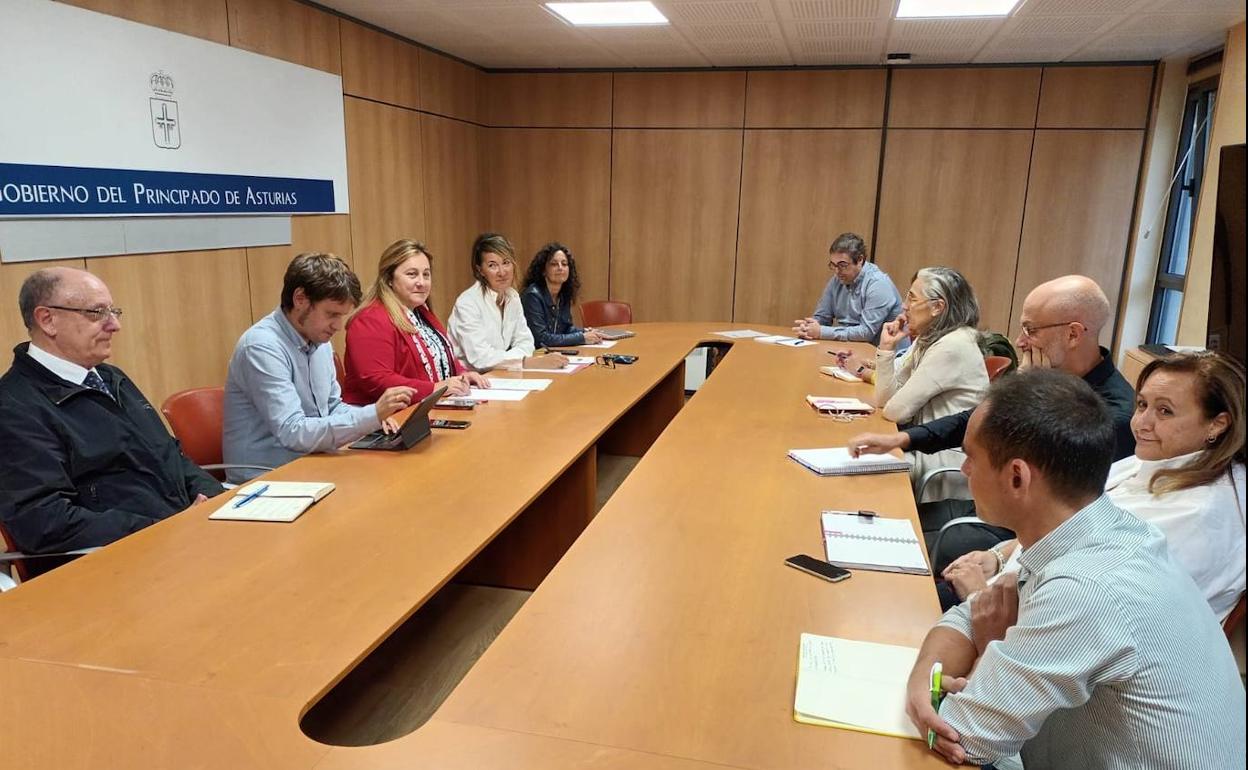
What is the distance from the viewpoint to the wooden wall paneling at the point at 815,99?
6.20m

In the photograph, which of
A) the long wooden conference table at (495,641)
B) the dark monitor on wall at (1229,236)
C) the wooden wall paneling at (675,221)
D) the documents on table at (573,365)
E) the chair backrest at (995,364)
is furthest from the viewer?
the wooden wall paneling at (675,221)

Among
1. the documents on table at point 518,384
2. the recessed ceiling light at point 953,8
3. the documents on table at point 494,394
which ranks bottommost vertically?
the documents on table at point 494,394

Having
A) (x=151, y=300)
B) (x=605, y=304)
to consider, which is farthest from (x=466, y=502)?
(x=605, y=304)

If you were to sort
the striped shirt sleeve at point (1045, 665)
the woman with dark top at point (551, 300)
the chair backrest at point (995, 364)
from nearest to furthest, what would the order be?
the striped shirt sleeve at point (1045, 665) < the chair backrest at point (995, 364) < the woman with dark top at point (551, 300)

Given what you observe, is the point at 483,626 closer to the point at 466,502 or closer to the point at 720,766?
the point at 466,502

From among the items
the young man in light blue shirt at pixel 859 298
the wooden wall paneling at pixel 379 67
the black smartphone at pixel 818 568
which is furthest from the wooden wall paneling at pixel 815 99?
the black smartphone at pixel 818 568

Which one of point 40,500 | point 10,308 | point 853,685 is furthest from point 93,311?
point 853,685

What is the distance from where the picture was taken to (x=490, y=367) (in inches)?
160

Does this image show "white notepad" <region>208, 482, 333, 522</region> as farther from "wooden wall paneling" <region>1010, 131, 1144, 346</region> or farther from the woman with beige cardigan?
"wooden wall paneling" <region>1010, 131, 1144, 346</region>

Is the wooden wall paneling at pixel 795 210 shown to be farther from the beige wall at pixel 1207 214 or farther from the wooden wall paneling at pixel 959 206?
the beige wall at pixel 1207 214

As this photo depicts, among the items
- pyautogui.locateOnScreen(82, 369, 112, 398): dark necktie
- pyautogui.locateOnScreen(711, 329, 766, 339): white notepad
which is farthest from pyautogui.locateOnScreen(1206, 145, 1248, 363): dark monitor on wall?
pyautogui.locateOnScreen(711, 329, 766, 339): white notepad

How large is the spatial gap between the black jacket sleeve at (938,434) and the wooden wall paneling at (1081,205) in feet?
12.9

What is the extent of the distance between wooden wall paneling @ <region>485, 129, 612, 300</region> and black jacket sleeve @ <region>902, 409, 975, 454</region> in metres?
4.63

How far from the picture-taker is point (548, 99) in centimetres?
684
